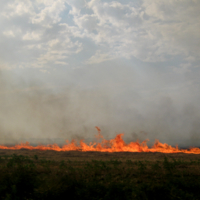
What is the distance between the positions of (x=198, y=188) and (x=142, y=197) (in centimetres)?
365

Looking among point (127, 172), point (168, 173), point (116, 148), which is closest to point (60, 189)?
point (127, 172)

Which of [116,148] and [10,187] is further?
[116,148]

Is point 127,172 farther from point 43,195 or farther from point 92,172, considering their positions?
point 43,195

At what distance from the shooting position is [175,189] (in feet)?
34.0

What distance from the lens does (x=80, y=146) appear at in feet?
138

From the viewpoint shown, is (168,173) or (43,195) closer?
(43,195)

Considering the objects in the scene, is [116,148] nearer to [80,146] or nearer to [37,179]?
[80,146]

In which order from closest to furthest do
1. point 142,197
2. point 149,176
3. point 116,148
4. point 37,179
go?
point 142,197
point 37,179
point 149,176
point 116,148

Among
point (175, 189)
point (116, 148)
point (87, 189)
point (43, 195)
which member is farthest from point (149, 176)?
point (116, 148)

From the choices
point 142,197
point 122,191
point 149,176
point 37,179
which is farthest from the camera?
point 149,176

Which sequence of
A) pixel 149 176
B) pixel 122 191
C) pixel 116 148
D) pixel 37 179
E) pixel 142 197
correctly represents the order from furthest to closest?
pixel 116 148, pixel 149 176, pixel 37 179, pixel 122 191, pixel 142 197

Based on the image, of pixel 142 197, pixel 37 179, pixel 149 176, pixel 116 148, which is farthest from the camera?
pixel 116 148

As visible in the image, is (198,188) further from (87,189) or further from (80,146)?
(80,146)

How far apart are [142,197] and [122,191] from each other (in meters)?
1.14
